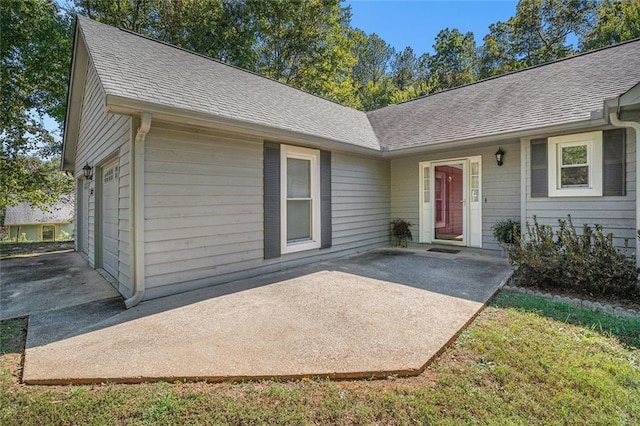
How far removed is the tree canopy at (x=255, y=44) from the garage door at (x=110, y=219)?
897 cm

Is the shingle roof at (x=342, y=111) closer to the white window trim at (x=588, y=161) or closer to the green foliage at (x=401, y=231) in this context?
the white window trim at (x=588, y=161)

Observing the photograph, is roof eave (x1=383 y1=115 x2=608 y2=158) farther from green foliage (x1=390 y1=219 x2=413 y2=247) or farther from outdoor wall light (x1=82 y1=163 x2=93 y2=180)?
outdoor wall light (x1=82 y1=163 x2=93 y2=180)

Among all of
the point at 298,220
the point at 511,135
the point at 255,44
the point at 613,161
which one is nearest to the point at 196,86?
the point at 298,220

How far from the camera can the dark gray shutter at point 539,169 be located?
5688mm

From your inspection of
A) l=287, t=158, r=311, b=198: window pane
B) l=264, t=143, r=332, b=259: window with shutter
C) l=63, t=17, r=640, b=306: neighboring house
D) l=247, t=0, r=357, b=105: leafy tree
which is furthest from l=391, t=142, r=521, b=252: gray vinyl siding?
l=247, t=0, r=357, b=105: leafy tree

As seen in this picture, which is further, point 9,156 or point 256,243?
point 9,156

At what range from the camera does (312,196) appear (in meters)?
6.29

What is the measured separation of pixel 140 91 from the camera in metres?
3.86

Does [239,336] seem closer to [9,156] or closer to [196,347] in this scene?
[196,347]

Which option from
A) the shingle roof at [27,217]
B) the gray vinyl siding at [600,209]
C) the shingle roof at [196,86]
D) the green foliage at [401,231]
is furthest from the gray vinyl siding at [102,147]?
the shingle roof at [27,217]

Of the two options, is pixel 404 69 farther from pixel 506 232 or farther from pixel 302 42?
pixel 506 232

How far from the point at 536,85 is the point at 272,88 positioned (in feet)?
19.9

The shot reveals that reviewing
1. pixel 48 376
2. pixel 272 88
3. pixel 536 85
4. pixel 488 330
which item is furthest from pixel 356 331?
pixel 536 85

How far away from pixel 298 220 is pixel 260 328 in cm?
320
